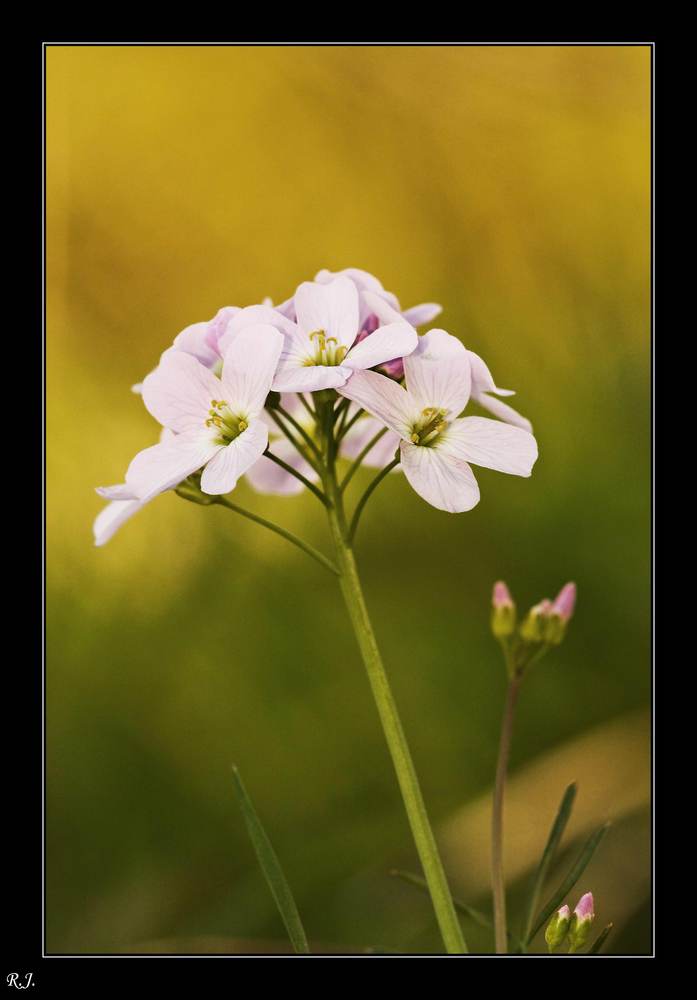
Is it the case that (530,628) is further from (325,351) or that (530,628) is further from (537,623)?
(325,351)

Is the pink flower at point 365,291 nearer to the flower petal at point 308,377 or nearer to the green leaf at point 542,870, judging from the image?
the flower petal at point 308,377

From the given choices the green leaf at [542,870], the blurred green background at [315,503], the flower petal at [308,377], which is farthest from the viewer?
the blurred green background at [315,503]

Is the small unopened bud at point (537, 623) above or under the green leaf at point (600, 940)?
above

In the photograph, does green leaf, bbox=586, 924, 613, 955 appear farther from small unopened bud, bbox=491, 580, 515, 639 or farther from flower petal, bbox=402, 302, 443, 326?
flower petal, bbox=402, 302, 443, 326

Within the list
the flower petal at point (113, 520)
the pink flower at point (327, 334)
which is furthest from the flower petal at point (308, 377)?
the flower petal at point (113, 520)

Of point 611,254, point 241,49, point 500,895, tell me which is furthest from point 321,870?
point 241,49

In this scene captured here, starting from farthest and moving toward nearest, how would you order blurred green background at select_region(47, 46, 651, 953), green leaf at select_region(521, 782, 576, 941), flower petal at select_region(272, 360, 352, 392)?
blurred green background at select_region(47, 46, 651, 953)
green leaf at select_region(521, 782, 576, 941)
flower petal at select_region(272, 360, 352, 392)

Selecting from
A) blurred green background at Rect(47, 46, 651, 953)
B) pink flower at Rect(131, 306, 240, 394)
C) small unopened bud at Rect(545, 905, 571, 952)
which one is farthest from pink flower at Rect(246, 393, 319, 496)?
blurred green background at Rect(47, 46, 651, 953)
